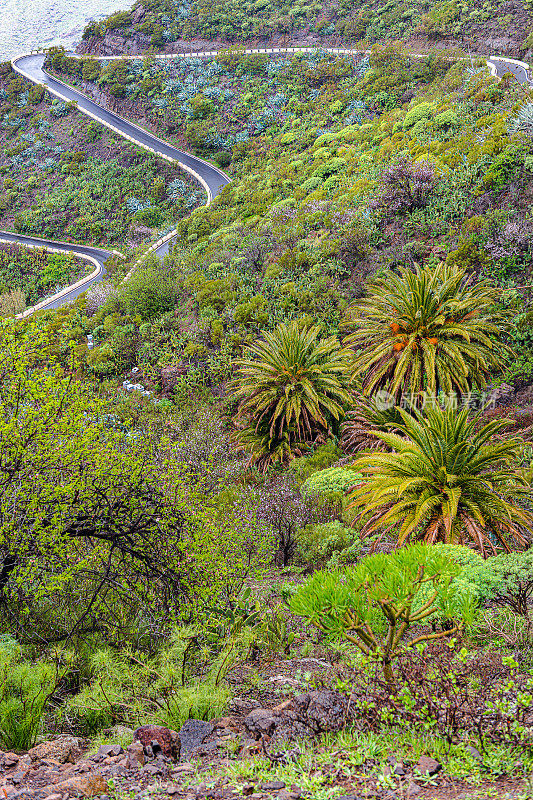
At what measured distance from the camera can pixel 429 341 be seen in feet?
36.0

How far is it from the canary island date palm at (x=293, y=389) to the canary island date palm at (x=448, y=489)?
5362mm

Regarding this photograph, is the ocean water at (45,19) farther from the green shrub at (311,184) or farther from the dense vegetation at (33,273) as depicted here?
the green shrub at (311,184)

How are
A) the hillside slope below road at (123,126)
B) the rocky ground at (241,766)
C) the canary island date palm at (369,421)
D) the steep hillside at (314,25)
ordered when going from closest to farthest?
the rocky ground at (241,766) < the canary island date palm at (369,421) < the steep hillside at (314,25) < the hillside slope below road at (123,126)

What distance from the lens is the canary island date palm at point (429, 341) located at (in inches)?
426

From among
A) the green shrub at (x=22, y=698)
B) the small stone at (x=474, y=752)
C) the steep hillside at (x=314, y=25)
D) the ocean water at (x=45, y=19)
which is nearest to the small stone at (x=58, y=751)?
the green shrub at (x=22, y=698)

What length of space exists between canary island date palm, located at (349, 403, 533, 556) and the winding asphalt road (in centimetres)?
2677

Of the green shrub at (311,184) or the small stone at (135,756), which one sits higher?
the green shrub at (311,184)

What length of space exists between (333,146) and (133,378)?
21309 millimetres

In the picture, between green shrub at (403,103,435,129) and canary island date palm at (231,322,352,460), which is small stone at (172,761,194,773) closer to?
canary island date palm at (231,322,352,460)

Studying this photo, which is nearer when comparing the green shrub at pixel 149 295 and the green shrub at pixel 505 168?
the green shrub at pixel 505 168

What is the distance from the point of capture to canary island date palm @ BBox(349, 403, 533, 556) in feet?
21.6

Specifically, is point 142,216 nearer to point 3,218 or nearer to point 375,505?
point 3,218

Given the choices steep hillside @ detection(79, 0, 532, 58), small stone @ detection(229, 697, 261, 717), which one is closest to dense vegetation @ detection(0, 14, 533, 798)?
small stone @ detection(229, 697, 261, 717)

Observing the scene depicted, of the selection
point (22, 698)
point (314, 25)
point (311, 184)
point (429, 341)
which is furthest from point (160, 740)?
point (314, 25)
